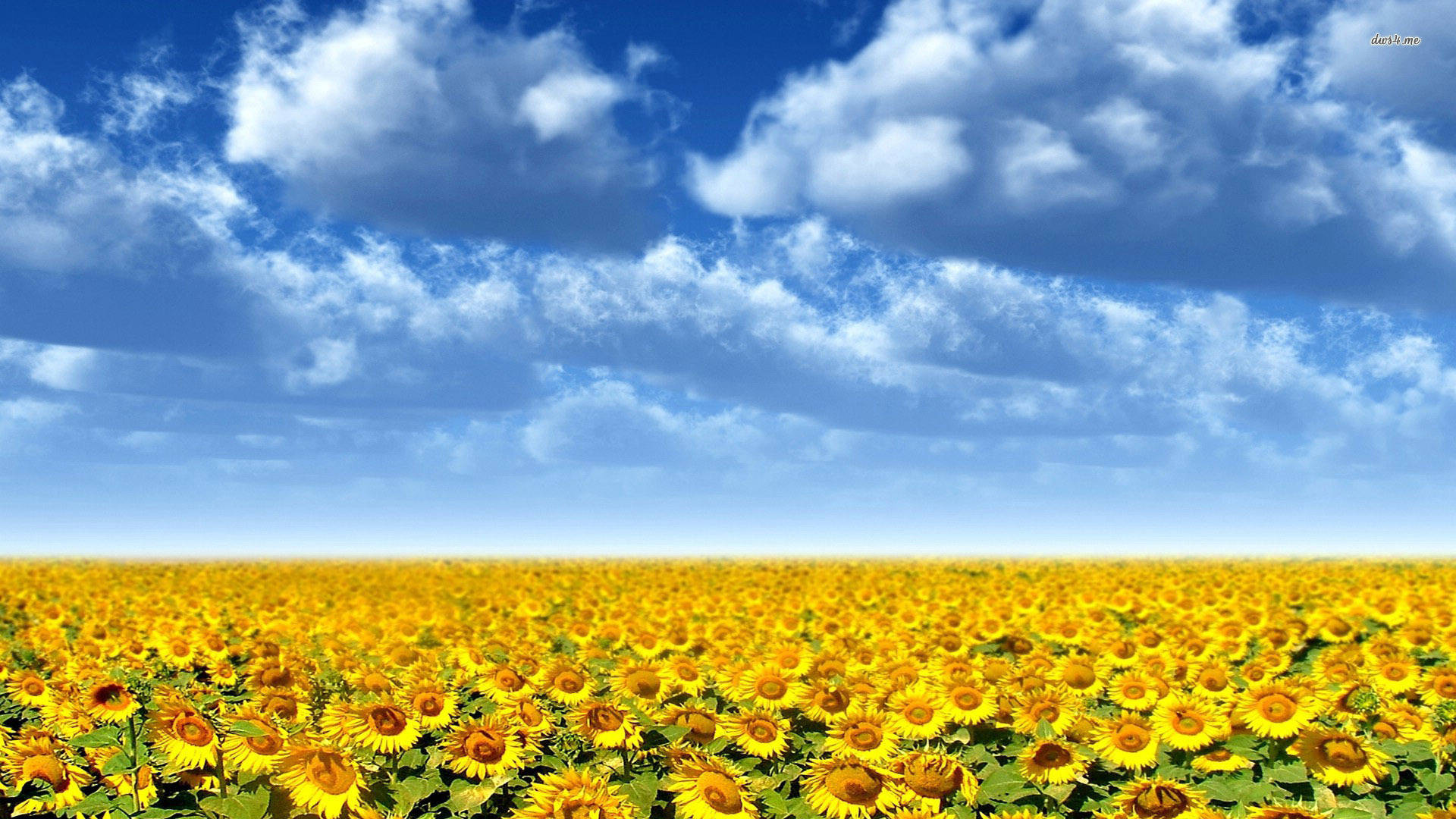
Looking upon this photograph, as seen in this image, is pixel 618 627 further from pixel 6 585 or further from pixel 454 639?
pixel 6 585

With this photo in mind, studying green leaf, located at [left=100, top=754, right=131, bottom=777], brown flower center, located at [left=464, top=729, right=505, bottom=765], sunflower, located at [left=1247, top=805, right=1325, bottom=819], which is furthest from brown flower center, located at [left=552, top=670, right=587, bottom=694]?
sunflower, located at [left=1247, top=805, right=1325, bottom=819]

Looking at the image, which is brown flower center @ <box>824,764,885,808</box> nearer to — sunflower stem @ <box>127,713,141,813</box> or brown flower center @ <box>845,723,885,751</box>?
brown flower center @ <box>845,723,885,751</box>

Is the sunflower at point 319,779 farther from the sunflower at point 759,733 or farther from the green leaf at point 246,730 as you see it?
the sunflower at point 759,733

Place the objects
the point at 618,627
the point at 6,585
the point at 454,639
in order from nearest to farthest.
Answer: the point at 454,639 < the point at 618,627 < the point at 6,585

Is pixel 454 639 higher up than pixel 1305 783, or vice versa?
pixel 454 639

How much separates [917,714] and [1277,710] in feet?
8.97

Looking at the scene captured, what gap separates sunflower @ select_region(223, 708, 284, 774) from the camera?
235 inches

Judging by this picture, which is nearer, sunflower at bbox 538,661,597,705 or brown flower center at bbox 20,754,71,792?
brown flower center at bbox 20,754,71,792

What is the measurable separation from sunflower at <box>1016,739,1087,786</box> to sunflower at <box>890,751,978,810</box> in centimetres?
96

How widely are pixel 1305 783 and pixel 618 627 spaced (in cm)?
810

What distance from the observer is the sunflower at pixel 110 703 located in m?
7.45

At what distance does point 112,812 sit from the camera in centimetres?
648

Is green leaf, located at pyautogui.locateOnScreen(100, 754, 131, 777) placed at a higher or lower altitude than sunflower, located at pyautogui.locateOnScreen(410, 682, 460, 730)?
lower

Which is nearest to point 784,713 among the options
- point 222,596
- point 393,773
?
point 393,773
